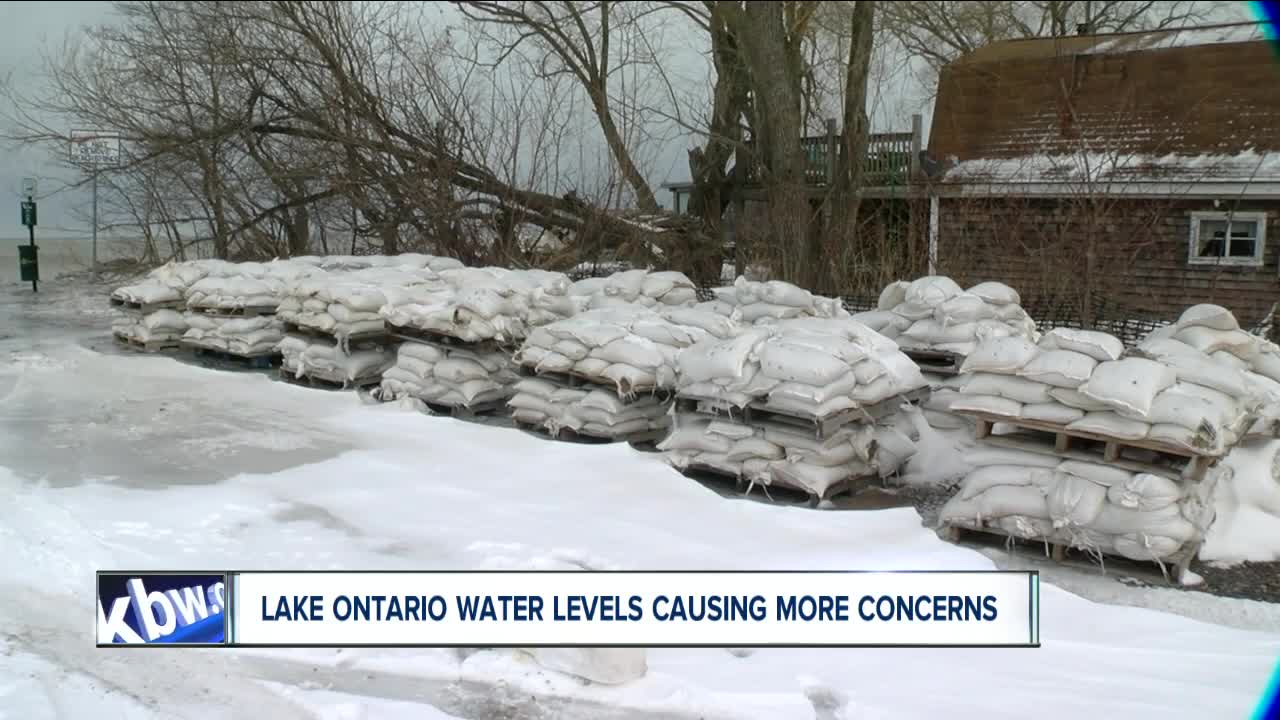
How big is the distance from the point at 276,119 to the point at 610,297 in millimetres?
8287

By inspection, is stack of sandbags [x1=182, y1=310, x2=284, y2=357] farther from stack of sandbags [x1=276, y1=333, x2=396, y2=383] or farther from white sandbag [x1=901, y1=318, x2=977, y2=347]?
white sandbag [x1=901, y1=318, x2=977, y2=347]

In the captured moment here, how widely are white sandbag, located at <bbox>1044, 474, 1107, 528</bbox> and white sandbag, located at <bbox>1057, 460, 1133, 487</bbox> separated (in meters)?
0.02

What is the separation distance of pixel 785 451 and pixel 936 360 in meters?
1.87

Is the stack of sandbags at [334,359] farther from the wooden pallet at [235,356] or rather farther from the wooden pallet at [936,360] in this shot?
the wooden pallet at [936,360]

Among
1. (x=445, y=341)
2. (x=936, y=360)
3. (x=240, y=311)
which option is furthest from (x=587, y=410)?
(x=240, y=311)

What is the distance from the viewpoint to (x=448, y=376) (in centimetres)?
745

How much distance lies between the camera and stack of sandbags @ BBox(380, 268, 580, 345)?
7.48m

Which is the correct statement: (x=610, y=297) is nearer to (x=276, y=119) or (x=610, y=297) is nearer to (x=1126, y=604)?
(x=1126, y=604)

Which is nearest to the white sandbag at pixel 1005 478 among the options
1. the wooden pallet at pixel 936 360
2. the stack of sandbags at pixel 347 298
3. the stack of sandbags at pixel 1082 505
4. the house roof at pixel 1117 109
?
the stack of sandbags at pixel 1082 505

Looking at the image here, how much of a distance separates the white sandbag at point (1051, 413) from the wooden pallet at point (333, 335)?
530 cm

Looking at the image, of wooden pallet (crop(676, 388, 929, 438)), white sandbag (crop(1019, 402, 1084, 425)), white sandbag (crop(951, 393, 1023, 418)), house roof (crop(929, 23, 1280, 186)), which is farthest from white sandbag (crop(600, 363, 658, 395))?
house roof (crop(929, 23, 1280, 186))

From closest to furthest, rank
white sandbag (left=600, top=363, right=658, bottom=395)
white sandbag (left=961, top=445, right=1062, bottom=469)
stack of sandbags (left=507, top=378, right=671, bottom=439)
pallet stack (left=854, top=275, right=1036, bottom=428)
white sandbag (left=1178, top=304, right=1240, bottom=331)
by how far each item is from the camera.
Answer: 1. white sandbag (left=961, top=445, right=1062, bottom=469)
2. white sandbag (left=1178, top=304, right=1240, bottom=331)
3. white sandbag (left=600, top=363, right=658, bottom=395)
4. stack of sandbags (left=507, top=378, right=671, bottom=439)
5. pallet stack (left=854, top=275, right=1036, bottom=428)

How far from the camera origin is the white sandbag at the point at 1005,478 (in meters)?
4.68

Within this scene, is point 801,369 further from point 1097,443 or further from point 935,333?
point 935,333
